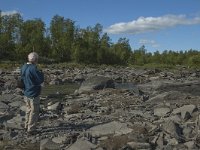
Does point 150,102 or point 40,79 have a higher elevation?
point 40,79

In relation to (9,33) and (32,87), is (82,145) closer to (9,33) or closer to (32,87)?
(32,87)

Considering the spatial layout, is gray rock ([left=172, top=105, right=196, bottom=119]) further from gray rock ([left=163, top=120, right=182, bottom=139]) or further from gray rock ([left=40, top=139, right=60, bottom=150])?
gray rock ([left=40, top=139, right=60, bottom=150])

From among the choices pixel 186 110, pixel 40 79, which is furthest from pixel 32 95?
pixel 186 110

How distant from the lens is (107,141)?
13125 millimetres

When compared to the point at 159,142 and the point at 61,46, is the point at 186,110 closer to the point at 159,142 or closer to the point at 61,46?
the point at 159,142

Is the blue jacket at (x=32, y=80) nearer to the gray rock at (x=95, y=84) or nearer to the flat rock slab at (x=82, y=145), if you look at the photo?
the flat rock slab at (x=82, y=145)

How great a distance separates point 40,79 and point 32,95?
595mm

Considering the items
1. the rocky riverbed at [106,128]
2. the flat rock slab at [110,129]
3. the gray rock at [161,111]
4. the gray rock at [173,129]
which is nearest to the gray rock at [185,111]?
the rocky riverbed at [106,128]

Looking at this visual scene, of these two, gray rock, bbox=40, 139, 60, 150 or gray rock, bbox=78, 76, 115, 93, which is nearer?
gray rock, bbox=40, 139, 60, 150

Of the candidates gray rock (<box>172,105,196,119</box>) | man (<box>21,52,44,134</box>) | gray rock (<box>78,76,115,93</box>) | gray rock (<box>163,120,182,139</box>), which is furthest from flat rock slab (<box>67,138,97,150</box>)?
gray rock (<box>78,76,115,93</box>)

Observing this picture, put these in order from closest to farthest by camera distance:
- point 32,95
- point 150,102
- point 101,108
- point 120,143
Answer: point 120,143 → point 32,95 → point 101,108 → point 150,102

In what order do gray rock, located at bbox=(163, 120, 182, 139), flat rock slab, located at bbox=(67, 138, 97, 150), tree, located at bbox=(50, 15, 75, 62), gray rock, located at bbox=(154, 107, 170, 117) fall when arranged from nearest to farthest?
flat rock slab, located at bbox=(67, 138, 97, 150)
gray rock, located at bbox=(163, 120, 182, 139)
gray rock, located at bbox=(154, 107, 170, 117)
tree, located at bbox=(50, 15, 75, 62)

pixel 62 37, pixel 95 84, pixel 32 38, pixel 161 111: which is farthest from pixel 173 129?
pixel 62 37

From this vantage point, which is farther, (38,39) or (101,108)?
(38,39)
